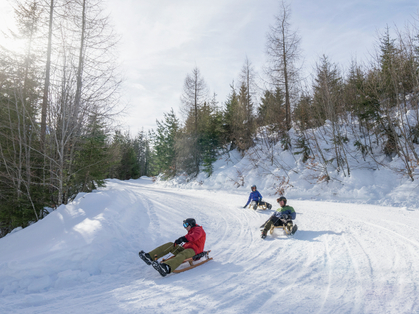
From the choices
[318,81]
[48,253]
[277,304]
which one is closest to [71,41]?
[48,253]

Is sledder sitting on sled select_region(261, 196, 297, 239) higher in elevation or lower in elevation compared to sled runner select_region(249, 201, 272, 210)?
higher

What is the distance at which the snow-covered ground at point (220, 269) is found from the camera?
2.88 m

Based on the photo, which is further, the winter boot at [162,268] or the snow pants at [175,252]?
the snow pants at [175,252]

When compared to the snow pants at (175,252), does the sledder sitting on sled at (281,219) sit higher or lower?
Answer: higher

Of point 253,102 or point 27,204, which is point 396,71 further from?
point 27,204

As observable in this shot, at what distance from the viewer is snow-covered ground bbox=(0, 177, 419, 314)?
9.46ft

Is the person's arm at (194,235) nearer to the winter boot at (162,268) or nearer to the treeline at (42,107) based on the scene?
the winter boot at (162,268)

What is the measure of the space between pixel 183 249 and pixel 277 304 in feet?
7.43

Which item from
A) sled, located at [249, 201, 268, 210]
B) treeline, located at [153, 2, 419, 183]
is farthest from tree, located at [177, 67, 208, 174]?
sled, located at [249, 201, 268, 210]

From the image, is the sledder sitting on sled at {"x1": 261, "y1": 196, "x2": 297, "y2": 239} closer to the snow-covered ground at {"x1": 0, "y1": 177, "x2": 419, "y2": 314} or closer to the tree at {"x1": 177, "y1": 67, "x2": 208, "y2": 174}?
the snow-covered ground at {"x1": 0, "y1": 177, "x2": 419, "y2": 314}

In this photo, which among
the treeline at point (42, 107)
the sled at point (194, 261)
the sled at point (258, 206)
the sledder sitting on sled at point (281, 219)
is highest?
the treeline at point (42, 107)

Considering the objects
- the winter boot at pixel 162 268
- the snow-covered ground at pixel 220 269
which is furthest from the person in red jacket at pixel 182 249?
the snow-covered ground at pixel 220 269

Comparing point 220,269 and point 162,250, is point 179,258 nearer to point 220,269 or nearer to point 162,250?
point 162,250

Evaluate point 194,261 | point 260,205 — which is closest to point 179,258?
point 194,261
